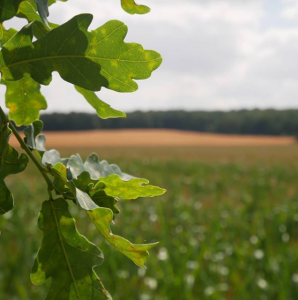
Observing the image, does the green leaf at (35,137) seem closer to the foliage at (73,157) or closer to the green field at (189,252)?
the foliage at (73,157)

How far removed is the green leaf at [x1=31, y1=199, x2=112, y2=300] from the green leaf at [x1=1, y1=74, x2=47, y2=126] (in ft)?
0.81

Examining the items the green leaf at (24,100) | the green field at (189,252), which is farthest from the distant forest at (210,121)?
the green leaf at (24,100)

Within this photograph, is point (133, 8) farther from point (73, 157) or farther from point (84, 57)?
point (73, 157)

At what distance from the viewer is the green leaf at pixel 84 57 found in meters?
0.66

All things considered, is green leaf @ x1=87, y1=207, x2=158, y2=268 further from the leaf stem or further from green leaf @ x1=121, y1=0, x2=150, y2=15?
green leaf @ x1=121, y1=0, x2=150, y2=15

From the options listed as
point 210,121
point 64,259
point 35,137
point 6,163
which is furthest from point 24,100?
point 210,121

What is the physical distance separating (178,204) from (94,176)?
28.9 feet

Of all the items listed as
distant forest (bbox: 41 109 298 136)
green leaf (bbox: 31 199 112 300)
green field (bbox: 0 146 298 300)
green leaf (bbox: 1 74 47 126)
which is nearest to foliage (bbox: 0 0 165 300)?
green leaf (bbox: 31 199 112 300)

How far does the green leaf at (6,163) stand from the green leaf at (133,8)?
9.8 inches

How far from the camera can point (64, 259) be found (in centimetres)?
73

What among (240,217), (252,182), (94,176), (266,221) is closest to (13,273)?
(240,217)

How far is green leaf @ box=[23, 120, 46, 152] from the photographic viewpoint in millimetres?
778

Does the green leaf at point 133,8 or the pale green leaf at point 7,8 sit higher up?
the green leaf at point 133,8

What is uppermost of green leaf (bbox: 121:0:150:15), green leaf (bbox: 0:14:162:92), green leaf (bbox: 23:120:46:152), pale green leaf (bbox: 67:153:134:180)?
green leaf (bbox: 121:0:150:15)
